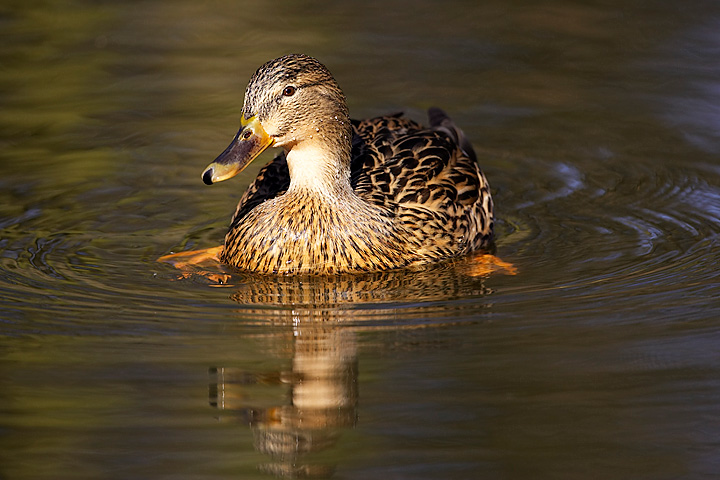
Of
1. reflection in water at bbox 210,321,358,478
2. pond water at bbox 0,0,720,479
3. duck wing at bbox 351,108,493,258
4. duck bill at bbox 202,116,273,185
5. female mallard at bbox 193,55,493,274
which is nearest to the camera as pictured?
reflection in water at bbox 210,321,358,478

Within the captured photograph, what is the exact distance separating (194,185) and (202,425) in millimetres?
4488

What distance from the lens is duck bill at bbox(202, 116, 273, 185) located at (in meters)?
7.44

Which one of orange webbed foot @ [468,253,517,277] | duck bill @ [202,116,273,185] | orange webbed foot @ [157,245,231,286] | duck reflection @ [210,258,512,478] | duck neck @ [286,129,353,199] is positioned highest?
duck bill @ [202,116,273,185]

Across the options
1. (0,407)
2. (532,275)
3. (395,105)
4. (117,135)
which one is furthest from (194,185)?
(0,407)

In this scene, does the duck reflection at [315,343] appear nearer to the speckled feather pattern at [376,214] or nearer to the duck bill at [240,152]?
the speckled feather pattern at [376,214]

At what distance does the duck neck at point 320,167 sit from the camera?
8.03 metres

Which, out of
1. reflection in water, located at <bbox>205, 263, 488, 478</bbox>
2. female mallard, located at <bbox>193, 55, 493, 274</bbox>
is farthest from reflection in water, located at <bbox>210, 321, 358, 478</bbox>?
female mallard, located at <bbox>193, 55, 493, 274</bbox>

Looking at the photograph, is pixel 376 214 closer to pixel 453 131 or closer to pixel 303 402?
pixel 453 131

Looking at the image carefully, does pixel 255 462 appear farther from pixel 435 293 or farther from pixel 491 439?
pixel 435 293

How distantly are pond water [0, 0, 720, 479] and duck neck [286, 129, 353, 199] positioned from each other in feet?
2.29

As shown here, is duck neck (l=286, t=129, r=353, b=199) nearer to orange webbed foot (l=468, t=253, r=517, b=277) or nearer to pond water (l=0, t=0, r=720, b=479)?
pond water (l=0, t=0, r=720, b=479)

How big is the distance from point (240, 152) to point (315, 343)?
1.47m

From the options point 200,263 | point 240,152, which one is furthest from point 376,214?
point 200,263

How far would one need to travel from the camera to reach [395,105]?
460 inches
